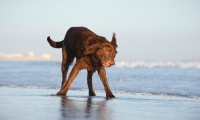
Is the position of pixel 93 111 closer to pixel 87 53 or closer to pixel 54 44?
pixel 87 53

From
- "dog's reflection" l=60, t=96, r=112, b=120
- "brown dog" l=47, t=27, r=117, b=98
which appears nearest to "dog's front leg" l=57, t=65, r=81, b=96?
"brown dog" l=47, t=27, r=117, b=98

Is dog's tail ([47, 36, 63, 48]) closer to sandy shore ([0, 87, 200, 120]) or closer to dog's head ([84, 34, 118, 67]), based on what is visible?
dog's head ([84, 34, 118, 67])

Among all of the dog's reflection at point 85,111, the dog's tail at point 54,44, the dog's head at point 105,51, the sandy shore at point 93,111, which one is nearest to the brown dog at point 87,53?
the dog's head at point 105,51

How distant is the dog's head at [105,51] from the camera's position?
1197cm

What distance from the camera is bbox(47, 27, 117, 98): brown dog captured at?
12.0 meters

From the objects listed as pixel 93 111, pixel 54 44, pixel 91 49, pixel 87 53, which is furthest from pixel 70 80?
pixel 93 111

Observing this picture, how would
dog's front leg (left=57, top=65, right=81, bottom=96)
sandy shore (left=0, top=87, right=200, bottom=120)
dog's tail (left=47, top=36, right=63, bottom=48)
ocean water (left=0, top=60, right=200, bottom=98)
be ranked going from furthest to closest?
ocean water (left=0, top=60, right=200, bottom=98) < dog's tail (left=47, top=36, right=63, bottom=48) < dog's front leg (left=57, top=65, right=81, bottom=96) < sandy shore (left=0, top=87, right=200, bottom=120)

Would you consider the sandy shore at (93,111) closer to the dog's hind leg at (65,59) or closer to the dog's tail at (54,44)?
the dog's hind leg at (65,59)

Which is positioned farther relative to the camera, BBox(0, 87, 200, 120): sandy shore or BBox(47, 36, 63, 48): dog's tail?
BBox(47, 36, 63, 48): dog's tail

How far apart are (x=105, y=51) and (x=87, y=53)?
0.52m

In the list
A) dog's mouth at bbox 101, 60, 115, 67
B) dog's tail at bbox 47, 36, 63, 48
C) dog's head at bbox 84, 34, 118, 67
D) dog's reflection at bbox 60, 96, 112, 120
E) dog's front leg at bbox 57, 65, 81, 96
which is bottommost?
dog's reflection at bbox 60, 96, 112, 120

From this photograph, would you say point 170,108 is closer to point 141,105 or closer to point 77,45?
point 141,105

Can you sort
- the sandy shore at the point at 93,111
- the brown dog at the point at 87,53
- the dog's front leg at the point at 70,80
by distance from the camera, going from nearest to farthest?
the sandy shore at the point at 93,111, the brown dog at the point at 87,53, the dog's front leg at the point at 70,80

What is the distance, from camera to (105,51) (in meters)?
12.0
